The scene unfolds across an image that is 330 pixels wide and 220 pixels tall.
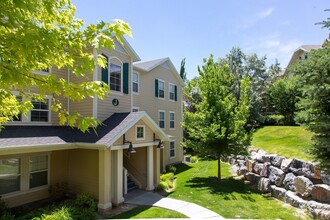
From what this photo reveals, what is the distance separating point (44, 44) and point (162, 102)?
18.0m

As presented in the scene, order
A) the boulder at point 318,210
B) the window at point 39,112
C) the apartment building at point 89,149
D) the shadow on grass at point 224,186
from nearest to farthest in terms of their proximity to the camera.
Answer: the boulder at point 318,210 → the apartment building at point 89,149 → the window at point 39,112 → the shadow on grass at point 224,186

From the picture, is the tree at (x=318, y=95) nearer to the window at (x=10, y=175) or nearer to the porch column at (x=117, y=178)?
the porch column at (x=117, y=178)

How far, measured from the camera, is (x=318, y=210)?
9.27m

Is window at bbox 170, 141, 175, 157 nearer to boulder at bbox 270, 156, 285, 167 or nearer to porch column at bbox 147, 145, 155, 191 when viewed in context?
porch column at bbox 147, 145, 155, 191

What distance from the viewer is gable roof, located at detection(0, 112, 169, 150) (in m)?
9.36

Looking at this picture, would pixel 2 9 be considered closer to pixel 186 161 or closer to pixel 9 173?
pixel 9 173

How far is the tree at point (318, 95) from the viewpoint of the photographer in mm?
7023

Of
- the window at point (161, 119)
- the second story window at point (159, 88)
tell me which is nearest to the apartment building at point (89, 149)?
the second story window at point (159, 88)

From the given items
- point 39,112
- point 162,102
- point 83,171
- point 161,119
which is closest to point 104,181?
point 83,171

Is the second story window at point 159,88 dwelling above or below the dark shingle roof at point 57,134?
above

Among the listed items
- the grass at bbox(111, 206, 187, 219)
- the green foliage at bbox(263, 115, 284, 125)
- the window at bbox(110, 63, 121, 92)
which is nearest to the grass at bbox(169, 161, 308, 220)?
the grass at bbox(111, 206, 187, 219)

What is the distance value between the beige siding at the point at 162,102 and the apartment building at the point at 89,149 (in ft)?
11.4

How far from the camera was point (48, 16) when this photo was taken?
14.0 feet

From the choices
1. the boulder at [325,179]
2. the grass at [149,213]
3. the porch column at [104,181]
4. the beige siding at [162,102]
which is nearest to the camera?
the grass at [149,213]
